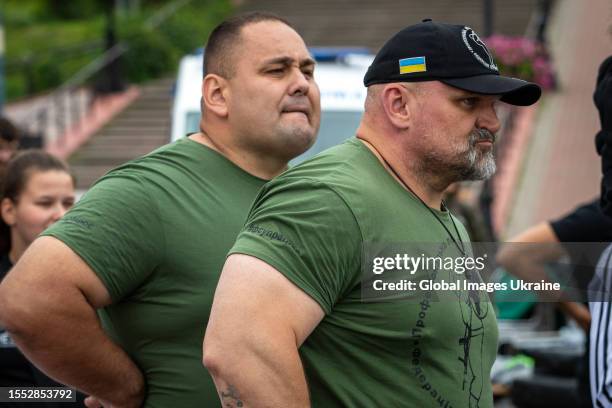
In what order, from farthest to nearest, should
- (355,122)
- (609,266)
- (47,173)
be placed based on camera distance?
(355,122) < (47,173) < (609,266)

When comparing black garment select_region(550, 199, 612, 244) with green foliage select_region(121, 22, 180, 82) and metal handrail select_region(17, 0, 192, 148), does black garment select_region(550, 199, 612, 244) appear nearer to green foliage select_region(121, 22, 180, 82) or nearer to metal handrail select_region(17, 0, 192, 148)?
metal handrail select_region(17, 0, 192, 148)

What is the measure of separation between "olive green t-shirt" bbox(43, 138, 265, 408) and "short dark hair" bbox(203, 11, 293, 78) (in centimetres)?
62

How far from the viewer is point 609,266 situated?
139 inches

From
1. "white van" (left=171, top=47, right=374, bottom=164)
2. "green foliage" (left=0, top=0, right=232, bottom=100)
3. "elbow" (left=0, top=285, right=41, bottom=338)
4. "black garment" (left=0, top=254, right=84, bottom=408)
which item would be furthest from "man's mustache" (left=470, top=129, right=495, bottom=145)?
"green foliage" (left=0, top=0, right=232, bottom=100)

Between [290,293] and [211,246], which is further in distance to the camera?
[211,246]

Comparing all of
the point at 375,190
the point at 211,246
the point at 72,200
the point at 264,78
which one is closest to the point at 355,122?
the point at 72,200

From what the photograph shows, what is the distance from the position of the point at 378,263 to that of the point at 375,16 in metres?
25.0

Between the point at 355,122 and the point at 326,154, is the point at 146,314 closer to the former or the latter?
the point at 326,154

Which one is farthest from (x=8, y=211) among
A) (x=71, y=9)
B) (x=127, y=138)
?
(x=71, y=9)

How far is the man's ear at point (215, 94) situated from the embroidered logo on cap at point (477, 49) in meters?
1.08

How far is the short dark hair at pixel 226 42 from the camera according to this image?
376 centimetres

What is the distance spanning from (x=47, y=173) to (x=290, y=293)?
2.32 m

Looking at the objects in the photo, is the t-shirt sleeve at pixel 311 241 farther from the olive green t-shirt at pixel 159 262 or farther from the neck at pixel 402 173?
the olive green t-shirt at pixel 159 262

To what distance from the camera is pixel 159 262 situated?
324 cm
